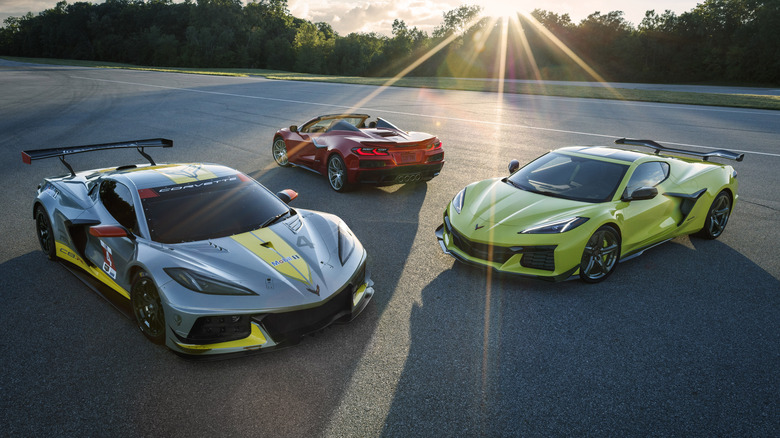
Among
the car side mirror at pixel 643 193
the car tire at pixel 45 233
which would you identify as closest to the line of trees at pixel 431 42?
the car side mirror at pixel 643 193

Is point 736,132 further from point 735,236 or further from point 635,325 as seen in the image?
point 635,325

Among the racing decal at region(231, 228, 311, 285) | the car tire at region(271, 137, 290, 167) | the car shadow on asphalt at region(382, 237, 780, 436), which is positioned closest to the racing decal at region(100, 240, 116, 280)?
the racing decal at region(231, 228, 311, 285)

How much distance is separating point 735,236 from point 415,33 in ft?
315

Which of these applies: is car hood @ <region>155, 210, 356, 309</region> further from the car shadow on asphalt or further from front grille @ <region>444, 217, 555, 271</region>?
front grille @ <region>444, 217, 555, 271</region>

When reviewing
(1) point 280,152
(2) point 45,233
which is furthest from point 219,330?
(1) point 280,152

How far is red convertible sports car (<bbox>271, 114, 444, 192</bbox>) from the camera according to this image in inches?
323

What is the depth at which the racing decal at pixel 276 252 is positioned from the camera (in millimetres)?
3890

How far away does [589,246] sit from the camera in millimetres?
5082

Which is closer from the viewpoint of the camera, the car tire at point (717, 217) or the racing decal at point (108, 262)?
the racing decal at point (108, 262)

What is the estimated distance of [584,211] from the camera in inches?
203

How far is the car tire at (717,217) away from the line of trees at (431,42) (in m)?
56.8

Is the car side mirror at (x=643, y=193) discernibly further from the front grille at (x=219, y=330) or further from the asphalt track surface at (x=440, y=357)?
the front grille at (x=219, y=330)

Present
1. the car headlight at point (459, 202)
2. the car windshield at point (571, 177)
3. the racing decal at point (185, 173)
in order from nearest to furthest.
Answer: the racing decal at point (185, 173), the car windshield at point (571, 177), the car headlight at point (459, 202)

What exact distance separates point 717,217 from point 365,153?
5.28 m
